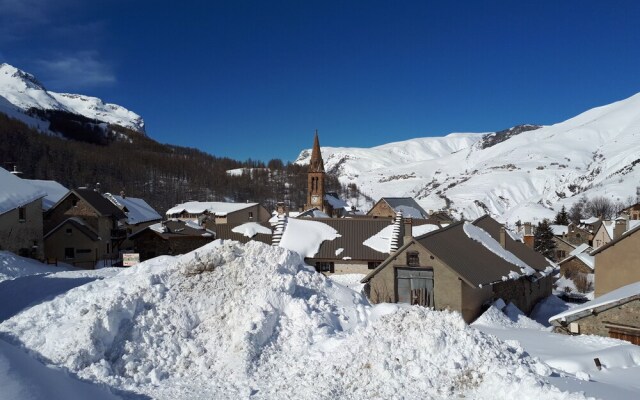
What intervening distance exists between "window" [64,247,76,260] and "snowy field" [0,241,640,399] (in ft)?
79.5

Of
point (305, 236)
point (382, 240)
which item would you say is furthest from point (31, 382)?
point (382, 240)

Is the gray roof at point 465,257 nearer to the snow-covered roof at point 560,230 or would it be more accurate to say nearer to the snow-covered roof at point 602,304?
the snow-covered roof at point 602,304

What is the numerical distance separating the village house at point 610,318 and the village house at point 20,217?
120 feet

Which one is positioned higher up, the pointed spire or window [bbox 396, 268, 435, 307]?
the pointed spire

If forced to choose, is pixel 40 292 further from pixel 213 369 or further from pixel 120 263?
pixel 120 263

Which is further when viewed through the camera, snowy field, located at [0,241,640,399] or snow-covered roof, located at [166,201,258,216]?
snow-covered roof, located at [166,201,258,216]

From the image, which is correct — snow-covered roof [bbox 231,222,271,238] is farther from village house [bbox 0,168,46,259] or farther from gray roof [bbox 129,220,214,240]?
village house [bbox 0,168,46,259]

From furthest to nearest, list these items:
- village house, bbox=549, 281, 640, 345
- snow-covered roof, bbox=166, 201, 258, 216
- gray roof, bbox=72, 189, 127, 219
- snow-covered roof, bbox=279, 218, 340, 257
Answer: snow-covered roof, bbox=166, 201, 258, 216, gray roof, bbox=72, 189, 127, 219, snow-covered roof, bbox=279, 218, 340, 257, village house, bbox=549, 281, 640, 345

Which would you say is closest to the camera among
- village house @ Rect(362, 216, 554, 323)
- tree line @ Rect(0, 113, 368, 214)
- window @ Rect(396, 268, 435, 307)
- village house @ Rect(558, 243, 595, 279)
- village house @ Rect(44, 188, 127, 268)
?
village house @ Rect(362, 216, 554, 323)

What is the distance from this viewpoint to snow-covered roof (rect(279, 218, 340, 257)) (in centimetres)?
3441

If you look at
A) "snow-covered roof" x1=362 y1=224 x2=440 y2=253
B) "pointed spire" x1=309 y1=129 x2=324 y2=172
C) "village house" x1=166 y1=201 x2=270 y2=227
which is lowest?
"snow-covered roof" x1=362 y1=224 x2=440 y2=253

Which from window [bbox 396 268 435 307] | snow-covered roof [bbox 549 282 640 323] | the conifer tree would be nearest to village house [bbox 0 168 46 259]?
window [bbox 396 268 435 307]

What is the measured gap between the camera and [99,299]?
1608 cm

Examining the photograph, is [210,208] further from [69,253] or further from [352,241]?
[352,241]
